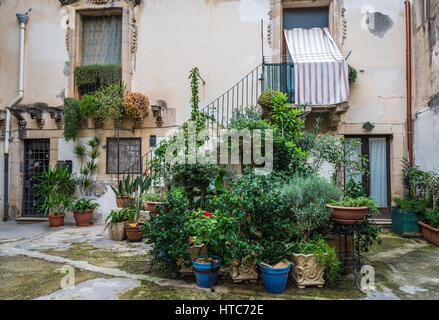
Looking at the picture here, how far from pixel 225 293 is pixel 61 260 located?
2.60m

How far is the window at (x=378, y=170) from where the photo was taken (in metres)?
6.96

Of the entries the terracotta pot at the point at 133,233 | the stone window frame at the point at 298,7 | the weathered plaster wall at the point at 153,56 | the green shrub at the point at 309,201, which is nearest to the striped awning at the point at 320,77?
the stone window frame at the point at 298,7

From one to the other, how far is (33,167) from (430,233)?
9026mm

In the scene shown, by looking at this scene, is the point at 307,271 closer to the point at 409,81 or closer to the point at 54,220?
the point at 409,81

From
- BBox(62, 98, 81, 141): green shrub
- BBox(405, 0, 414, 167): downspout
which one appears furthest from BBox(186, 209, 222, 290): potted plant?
BBox(405, 0, 414, 167): downspout

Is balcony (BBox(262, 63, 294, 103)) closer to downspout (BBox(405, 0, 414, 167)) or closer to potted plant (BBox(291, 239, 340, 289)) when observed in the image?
downspout (BBox(405, 0, 414, 167))

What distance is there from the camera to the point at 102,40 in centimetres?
789

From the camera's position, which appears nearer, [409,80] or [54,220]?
[409,80]

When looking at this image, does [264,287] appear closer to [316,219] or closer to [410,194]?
[316,219]

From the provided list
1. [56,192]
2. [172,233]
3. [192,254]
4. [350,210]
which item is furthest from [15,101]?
[350,210]

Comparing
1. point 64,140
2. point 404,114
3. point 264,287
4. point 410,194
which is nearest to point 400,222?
point 410,194

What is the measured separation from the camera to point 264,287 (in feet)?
10.9

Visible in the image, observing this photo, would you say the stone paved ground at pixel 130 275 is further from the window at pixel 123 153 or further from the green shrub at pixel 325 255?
the window at pixel 123 153

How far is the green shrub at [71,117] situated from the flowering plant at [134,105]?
128 cm
